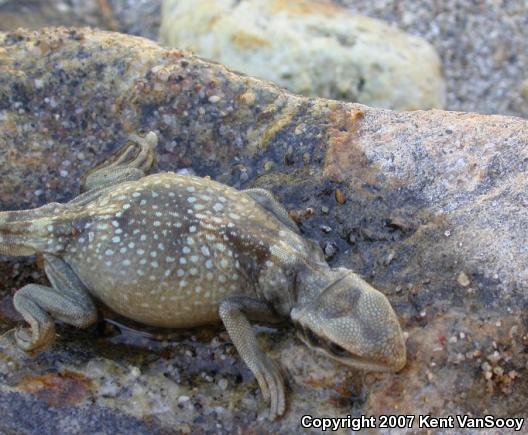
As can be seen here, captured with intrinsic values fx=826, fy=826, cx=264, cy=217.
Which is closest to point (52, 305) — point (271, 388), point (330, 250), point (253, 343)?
point (253, 343)

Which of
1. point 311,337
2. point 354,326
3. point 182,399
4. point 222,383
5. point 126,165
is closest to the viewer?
point 354,326

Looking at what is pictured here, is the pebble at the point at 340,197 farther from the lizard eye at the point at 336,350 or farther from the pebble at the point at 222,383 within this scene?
the pebble at the point at 222,383

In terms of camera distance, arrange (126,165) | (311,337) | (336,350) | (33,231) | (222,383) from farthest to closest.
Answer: (126,165)
(33,231)
(222,383)
(311,337)
(336,350)

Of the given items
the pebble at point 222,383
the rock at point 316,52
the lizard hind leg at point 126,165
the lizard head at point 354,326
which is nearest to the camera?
the lizard head at point 354,326

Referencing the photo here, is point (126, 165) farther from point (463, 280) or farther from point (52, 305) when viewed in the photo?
point (463, 280)

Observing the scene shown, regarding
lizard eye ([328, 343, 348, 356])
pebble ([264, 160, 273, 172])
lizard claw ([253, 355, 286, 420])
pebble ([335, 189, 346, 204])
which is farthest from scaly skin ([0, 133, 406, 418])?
pebble ([264, 160, 273, 172])

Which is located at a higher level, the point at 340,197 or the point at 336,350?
the point at 340,197

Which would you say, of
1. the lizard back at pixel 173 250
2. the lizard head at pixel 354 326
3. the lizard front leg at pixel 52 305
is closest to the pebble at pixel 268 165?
the lizard back at pixel 173 250

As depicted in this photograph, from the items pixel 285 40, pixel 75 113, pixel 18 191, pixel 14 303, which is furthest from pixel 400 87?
pixel 14 303
